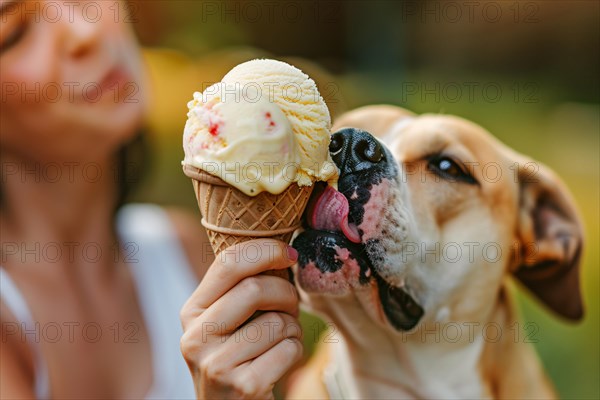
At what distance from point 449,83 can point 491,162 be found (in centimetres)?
337

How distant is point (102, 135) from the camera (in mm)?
1882

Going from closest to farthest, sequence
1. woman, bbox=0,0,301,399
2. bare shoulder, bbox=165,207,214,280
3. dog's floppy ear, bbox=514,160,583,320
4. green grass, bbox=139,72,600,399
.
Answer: dog's floppy ear, bbox=514,160,583,320 → woman, bbox=0,0,301,399 → bare shoulder, bbox=165,207,214,280 → green grass, bbox=139,72,600,399

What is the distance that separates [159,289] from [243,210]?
1.21 m

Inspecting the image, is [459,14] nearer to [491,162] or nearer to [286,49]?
[286,49]

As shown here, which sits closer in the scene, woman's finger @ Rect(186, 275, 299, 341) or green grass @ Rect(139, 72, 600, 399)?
woman's finger @ Rect(186, 275, 299, 341)

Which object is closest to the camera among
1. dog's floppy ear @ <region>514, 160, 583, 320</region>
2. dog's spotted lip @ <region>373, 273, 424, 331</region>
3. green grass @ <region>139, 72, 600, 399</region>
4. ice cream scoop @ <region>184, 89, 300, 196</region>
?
ice cream scoop @ <region>184, 89, 300, 196</region>

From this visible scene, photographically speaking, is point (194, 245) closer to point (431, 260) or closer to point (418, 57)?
point (431, 260)

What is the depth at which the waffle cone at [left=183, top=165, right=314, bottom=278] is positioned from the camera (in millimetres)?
1039

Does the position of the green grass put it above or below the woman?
below

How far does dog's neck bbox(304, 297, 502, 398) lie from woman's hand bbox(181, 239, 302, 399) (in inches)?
12.9

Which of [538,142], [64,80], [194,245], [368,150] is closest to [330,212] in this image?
[368,150]

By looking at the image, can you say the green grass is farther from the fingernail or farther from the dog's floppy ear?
the fingernail

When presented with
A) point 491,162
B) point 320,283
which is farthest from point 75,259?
point 491,162

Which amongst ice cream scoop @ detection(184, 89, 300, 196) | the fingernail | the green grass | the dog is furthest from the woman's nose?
the green grass
